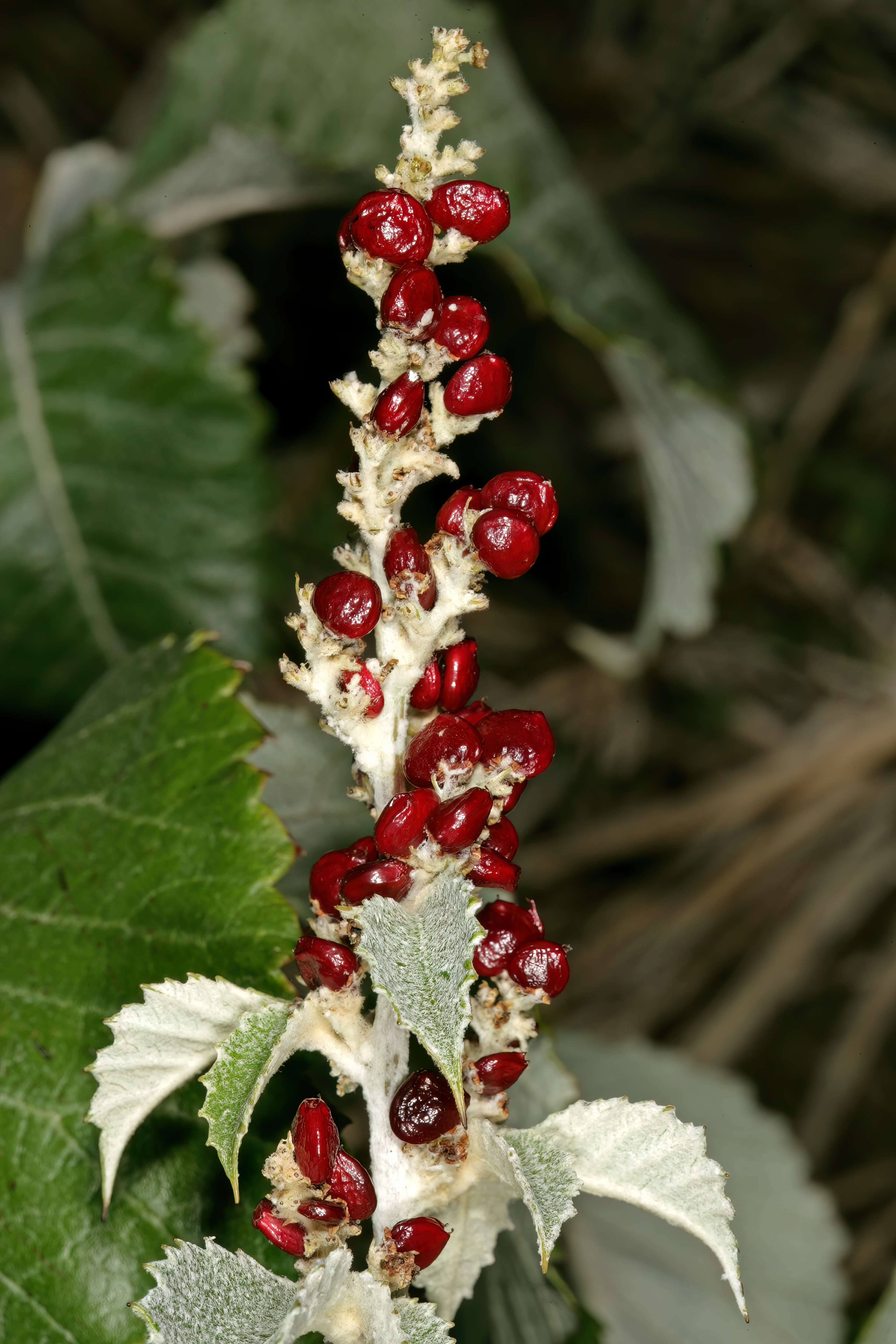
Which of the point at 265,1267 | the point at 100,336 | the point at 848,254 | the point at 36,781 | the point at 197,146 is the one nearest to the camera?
the point at 265,1267

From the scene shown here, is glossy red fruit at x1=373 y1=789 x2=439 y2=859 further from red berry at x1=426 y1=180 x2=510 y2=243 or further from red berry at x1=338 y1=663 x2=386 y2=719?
red berry at x1=426 y1=180 x2=510 y2=243

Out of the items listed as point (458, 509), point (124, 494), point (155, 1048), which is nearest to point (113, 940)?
point (155, 1048)

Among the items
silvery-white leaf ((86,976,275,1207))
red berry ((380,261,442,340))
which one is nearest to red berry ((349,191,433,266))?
red berry ((380,261,442,340))

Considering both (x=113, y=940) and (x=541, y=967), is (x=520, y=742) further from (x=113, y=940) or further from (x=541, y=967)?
(x=113, y=940)

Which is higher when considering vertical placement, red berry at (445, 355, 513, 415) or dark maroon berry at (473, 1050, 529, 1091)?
red berry at (445, 355, 513, 415)

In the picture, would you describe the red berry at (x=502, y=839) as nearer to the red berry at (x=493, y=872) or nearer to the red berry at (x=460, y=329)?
the red berry at (x=493, y=872)

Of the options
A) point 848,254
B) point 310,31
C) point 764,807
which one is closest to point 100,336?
point 310,31

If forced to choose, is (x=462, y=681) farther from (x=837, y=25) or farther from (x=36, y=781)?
(x=837, y=25)

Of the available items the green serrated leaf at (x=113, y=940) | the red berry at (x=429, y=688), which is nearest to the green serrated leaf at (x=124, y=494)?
the green serrated leaf at (x=113, y=940)
